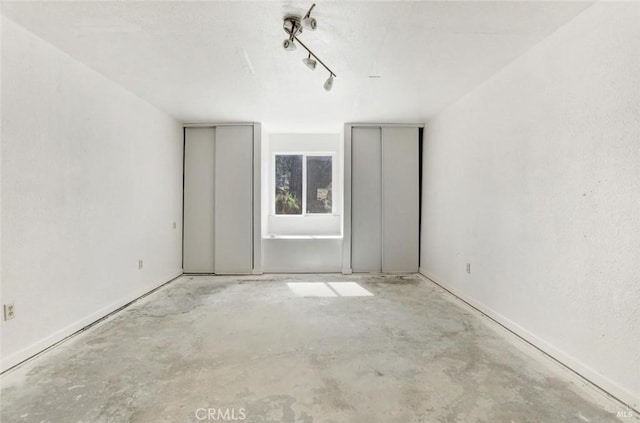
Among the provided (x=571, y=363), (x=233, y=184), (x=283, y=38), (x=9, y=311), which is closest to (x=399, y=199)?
(x=233, y=184)

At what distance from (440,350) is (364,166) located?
121 inches

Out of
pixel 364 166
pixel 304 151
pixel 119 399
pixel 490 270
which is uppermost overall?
pixel 304 151

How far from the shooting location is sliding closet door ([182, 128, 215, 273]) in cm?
480

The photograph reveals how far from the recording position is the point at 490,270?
2967 mm

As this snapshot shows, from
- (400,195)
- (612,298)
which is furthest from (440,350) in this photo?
(400,195)

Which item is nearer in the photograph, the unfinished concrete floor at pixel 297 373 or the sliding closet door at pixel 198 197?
the unfinished concrete floor at pixel 297 373

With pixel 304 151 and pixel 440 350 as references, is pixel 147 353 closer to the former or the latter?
pixel 440 350

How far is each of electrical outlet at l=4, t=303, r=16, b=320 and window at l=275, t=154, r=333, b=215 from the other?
3.81m

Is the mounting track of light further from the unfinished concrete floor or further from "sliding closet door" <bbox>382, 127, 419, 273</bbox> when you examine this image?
"sliding closet door" <bbox>382, 127, 419, 273</bbox>

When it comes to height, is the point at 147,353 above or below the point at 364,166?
below

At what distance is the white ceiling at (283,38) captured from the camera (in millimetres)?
1910

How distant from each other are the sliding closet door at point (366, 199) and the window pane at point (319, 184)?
2.96 ft

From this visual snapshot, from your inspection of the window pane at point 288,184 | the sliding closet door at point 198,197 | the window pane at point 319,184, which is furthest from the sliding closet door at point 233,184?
the window pane at point 319,184

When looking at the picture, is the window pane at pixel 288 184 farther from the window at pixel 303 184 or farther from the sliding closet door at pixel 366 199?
the sliding closet door at pixel 366 199
